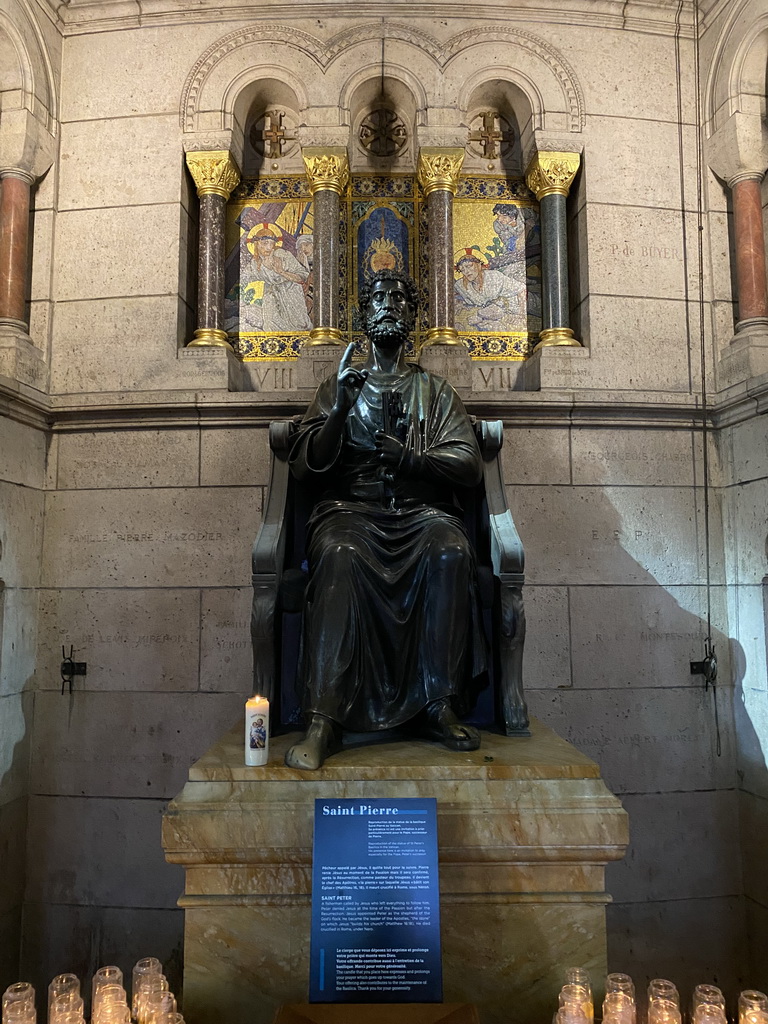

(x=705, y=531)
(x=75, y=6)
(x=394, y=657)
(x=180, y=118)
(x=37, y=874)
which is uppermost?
(x=75, y=6)

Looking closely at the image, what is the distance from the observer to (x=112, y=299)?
486cm

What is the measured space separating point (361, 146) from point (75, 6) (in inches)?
82.1

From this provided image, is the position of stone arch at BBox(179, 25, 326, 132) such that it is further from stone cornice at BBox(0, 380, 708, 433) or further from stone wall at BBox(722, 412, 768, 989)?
stone wall at BBox(722, 412, 768, 989)

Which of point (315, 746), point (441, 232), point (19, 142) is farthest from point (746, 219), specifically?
point (19, 142)

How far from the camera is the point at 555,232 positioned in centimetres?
498

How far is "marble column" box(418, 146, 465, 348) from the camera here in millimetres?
4934

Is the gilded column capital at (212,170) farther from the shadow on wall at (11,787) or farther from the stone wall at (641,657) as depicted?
the shadow on wall at (11,787)

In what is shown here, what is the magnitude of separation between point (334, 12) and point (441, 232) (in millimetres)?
1645

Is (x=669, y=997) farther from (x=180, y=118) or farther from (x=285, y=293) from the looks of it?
(x=180, y=118)

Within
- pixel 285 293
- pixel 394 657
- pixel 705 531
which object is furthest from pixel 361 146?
pixel 394 657

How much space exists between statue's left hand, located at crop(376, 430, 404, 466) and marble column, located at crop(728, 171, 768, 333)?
9.28 ft

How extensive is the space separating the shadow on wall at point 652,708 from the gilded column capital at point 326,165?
240cm

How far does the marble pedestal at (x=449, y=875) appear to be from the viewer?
233 centimetres

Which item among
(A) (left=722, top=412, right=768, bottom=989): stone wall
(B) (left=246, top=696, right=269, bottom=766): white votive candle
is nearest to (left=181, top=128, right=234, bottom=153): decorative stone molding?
(A) (left=722, top=412, right=768, bottom=989): stone wall
